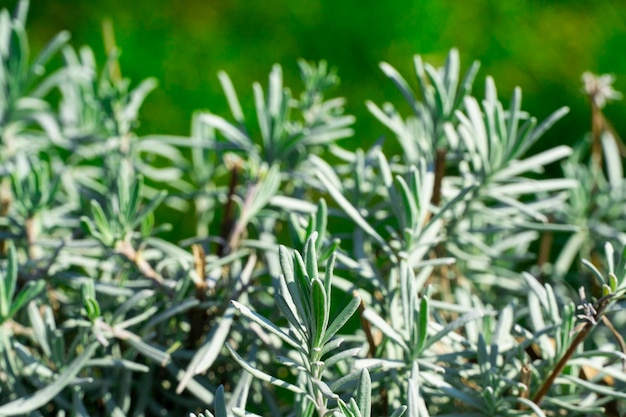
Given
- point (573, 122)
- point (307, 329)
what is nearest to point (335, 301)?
point (307, 329)

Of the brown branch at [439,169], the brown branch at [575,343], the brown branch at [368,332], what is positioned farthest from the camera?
the brown branch at [439,169]

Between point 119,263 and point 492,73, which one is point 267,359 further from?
point 492,73

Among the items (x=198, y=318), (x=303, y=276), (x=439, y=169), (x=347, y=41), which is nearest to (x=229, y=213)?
(x=198, y=318)

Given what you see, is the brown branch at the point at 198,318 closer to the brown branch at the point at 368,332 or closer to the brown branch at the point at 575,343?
the brown branch at the point at 368,332

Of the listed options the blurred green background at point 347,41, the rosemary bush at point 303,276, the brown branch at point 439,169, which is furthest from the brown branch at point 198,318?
the blurred green background at point 347,41

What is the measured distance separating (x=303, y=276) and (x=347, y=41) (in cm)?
247

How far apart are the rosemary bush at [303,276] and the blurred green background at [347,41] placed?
4.94 feet

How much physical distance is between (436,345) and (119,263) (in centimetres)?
48

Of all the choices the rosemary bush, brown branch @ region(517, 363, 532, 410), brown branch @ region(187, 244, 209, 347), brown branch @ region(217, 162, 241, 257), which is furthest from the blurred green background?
brown branch @ region(517, 363, 532, 410)

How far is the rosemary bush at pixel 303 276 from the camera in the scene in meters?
0.80

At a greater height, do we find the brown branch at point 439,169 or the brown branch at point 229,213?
the brown branch at point 439,169

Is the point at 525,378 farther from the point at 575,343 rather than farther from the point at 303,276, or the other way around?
the point at 303,276

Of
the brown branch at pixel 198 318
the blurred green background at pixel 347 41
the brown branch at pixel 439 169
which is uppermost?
the blurred green background at pixel 347 41

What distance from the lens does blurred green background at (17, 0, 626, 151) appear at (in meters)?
2.84
